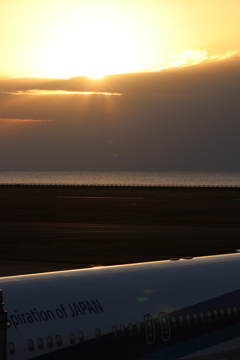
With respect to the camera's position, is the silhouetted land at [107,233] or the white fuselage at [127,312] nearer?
the white fuselage at [127,312]

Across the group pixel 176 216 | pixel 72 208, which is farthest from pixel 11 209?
pixel 176 216

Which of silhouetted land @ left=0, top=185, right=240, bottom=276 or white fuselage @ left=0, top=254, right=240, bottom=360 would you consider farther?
silhouetted land @ left=0, top=185, right=240, bottom=276

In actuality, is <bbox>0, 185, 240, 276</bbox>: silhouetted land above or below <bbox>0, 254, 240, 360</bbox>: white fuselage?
below

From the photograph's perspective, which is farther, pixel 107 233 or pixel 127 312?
pixel 107 233

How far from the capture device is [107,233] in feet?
218

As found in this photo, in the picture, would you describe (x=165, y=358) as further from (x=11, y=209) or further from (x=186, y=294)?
(x=11, y=209)

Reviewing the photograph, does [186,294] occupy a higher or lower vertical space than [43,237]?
higher

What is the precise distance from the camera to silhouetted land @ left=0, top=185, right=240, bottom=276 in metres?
49.7

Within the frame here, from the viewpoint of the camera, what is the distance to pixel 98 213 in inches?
3627

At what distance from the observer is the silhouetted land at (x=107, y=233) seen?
49656 millimetres

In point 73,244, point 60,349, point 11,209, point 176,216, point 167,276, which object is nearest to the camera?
point 60,349

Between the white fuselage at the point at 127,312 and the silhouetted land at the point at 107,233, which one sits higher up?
the white fuselage at the point at 127,312

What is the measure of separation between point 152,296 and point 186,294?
110cm

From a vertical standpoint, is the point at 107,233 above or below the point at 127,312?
below
